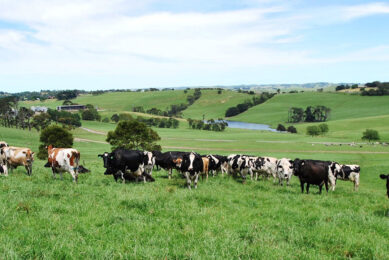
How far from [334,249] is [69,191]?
34.3 ft

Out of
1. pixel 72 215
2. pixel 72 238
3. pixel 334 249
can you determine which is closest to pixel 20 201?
pixel 72 215

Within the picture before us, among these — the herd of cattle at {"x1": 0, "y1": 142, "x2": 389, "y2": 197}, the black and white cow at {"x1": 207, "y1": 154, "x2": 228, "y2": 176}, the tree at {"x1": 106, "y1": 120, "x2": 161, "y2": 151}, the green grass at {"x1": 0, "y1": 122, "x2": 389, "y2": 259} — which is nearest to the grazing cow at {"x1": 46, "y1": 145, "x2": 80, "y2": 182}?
the herd of cattle at {"x1": 0, "y1": 142, "x2": 389, "y2": 197}

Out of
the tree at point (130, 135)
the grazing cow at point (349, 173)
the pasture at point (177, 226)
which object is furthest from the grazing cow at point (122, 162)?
the tree at point (130, 135)

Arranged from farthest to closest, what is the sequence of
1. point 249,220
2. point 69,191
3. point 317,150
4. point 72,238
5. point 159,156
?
point 317,150
point 159,156
point 69,191
point 249,220
point 72,238

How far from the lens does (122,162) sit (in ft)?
56.5

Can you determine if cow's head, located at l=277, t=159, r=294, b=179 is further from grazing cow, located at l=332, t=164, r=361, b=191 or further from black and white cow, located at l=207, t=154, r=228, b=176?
grazing cow, located at l=332, t=164, r=361, b=191

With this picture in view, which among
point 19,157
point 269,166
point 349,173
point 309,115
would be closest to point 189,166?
point 269,166

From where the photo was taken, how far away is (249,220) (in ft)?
33.0

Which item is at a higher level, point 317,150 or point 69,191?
point 69,191

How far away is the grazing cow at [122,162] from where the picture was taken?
677 inches

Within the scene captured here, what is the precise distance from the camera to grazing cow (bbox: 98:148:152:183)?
17.2 meters

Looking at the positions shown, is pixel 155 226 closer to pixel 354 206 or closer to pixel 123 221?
pixel 123 221

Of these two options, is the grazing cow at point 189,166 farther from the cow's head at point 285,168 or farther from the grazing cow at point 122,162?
the cow's head at point 285,168

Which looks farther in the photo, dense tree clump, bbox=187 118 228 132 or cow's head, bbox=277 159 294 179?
dense tree clump, bbox=187 118 228 132
